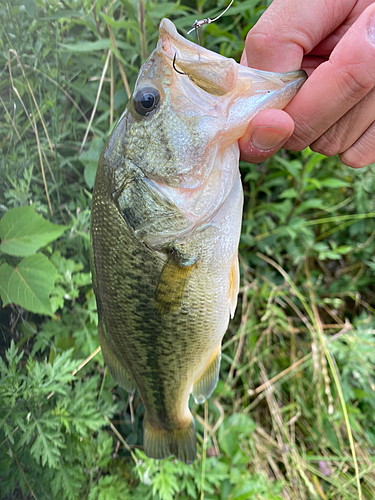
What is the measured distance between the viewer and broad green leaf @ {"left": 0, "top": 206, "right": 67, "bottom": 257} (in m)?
1.36

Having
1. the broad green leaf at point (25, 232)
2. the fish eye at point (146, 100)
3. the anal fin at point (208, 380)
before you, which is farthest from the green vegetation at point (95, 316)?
the fish eye at point (146, 100)

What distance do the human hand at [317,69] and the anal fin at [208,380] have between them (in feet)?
2.67

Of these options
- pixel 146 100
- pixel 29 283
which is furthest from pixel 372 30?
→ pixel 29 283

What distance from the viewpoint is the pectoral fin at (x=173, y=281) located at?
1056 millimetres

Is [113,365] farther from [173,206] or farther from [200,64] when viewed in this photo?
[200,64]

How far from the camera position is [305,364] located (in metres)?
2.34

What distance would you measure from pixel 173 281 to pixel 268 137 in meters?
0.54

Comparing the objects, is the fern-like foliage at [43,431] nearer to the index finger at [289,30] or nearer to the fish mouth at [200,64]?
the fish mouth at [200,64]

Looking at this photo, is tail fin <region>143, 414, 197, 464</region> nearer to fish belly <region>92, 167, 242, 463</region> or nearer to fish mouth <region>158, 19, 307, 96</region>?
fish belly <region>92, 167, 242, 463</region>

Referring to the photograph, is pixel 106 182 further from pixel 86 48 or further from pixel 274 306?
pixel 274 306

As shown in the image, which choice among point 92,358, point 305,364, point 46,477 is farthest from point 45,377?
point 305,364

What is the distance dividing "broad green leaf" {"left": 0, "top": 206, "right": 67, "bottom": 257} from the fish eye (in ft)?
2.07

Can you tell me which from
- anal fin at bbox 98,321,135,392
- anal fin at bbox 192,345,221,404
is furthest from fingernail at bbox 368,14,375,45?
anal fin at bbox 98,321,135,392

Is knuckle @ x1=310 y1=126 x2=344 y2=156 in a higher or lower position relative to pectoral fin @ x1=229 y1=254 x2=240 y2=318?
higher
